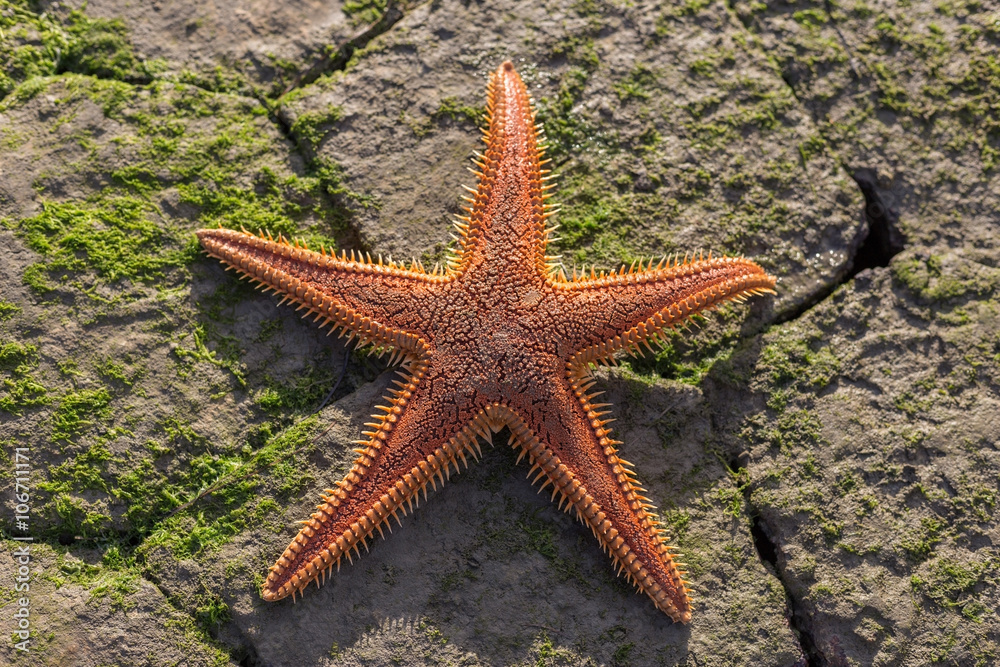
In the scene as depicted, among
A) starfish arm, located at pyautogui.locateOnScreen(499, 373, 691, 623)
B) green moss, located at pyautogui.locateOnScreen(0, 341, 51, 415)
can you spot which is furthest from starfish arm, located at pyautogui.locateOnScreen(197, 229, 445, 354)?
green moss, located at pyautogui.locateOnScreen(0, 341, 51, 415)

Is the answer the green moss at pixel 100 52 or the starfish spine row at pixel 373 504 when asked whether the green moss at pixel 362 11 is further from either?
the starfish spine row at pixel 373 504

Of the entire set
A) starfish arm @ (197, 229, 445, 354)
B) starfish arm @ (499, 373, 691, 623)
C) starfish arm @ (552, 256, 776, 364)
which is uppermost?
starfish arm @ (552, 256, 776, 364)

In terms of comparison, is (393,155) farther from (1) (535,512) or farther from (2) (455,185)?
(1) (535,512)

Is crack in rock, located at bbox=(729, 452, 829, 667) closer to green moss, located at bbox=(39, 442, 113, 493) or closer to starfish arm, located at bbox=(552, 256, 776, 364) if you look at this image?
starfish arm, located at bbox=(552, 256, 776, 364)

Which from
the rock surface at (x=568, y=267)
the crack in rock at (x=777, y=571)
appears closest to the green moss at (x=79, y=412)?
the rock surface at (x=568, y=267)

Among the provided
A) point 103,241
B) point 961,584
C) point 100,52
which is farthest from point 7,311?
point 961,584

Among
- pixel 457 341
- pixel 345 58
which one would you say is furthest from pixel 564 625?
pixel 345 58
